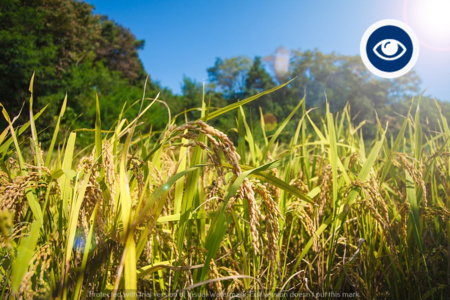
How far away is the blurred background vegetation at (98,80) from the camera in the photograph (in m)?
14.2

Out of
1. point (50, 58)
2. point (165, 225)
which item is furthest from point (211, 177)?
point (50, 58)

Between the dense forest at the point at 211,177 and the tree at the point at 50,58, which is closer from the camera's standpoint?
the dense forest at the point at 211,177

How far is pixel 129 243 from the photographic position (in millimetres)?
563

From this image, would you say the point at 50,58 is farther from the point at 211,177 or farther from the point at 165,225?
the point at 165,225

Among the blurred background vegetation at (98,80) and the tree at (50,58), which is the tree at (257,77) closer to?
the blurred background vegetation at (98,80)

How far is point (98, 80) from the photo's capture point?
20000mm

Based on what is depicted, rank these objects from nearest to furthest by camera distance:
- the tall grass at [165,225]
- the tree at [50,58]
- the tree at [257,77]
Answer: the tall grass at [165,225]
the tree at [50,58]
the tree at [257,77]

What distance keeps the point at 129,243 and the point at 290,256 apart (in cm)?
94

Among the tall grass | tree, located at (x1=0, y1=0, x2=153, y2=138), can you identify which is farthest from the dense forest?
tree, located at (x1=0, y1=0, x2=153, y2=138)

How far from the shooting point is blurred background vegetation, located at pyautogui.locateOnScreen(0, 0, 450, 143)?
14219 millimetres

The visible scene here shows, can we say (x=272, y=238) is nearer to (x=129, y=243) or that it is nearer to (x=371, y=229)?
(x=129, y=243)

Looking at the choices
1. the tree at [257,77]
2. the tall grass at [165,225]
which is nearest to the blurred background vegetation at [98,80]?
the tree at [257,77]

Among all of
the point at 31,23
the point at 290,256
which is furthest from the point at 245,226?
the point at 31,23

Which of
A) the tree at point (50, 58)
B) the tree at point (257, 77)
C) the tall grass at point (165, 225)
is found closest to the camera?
the tall grass at point (165, 225)
